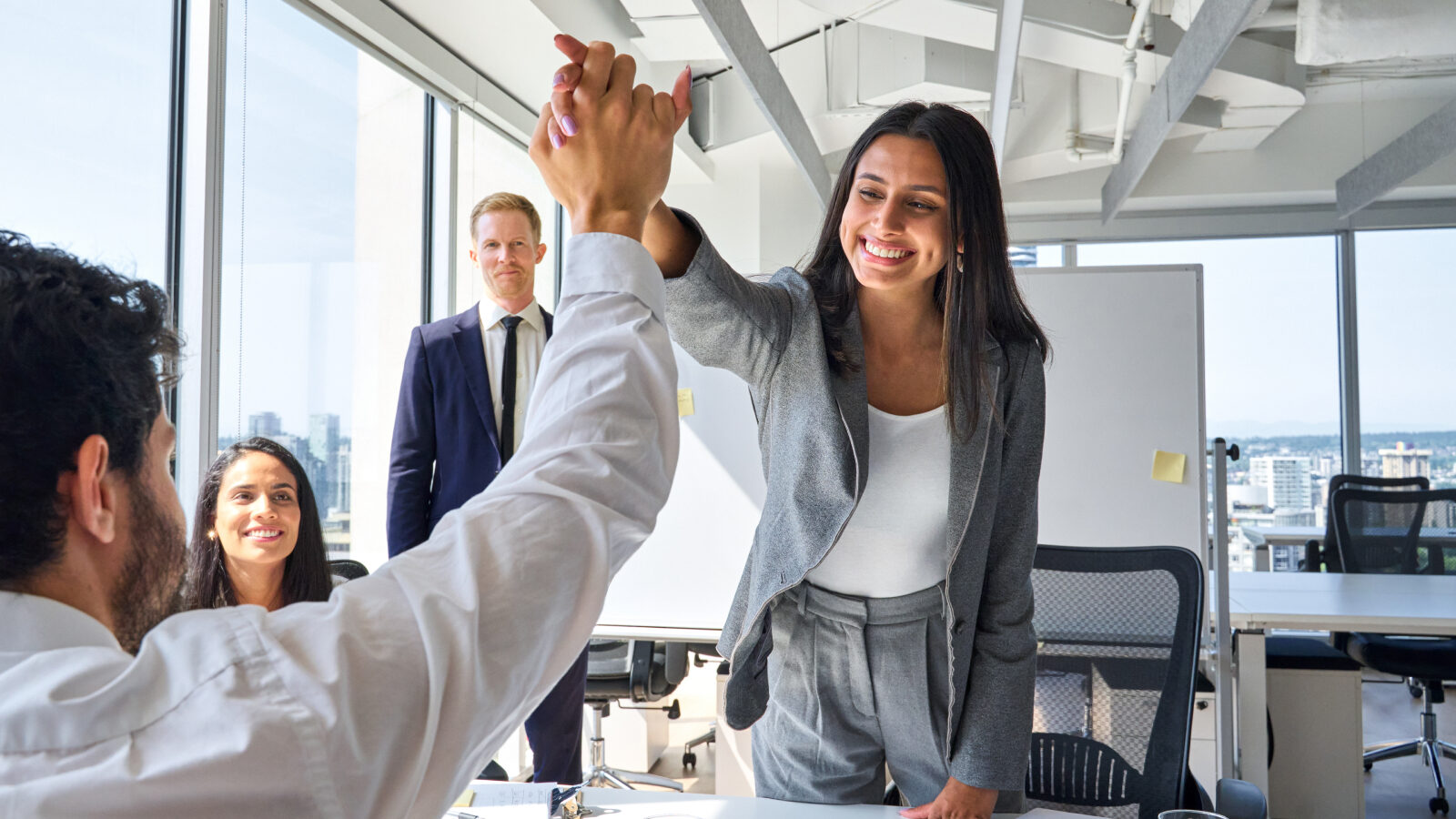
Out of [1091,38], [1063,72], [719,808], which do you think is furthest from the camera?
[1063,72]

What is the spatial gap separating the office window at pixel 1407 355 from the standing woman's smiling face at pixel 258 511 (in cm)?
616

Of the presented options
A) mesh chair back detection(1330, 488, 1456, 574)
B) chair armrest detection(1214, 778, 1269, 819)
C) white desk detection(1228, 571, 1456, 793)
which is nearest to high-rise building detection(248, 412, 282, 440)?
chair armrest detection(1214, 778, 1269, 819)

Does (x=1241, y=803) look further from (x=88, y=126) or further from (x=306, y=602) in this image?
(x=88, y=126)

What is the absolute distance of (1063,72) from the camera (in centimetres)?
555

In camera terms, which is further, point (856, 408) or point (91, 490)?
point (856, 408)

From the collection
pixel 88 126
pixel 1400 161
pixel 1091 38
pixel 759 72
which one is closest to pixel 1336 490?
pixel 1400 161

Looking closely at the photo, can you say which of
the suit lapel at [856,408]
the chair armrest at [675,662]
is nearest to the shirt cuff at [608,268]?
the suit lapel at [856,408]

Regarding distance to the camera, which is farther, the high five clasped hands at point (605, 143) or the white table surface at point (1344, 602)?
the white table surface at point (1344, 602)

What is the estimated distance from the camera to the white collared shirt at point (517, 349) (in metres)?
2.82

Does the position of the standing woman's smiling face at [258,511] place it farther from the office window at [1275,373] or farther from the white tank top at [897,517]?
the office window at [1275,373]

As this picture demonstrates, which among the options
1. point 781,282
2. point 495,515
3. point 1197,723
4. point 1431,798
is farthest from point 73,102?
point 1431,798

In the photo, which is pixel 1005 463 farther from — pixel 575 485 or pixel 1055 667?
pixel 575 485

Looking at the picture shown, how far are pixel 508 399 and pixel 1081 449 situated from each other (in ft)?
6.31

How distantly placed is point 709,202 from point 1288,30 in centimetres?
318
